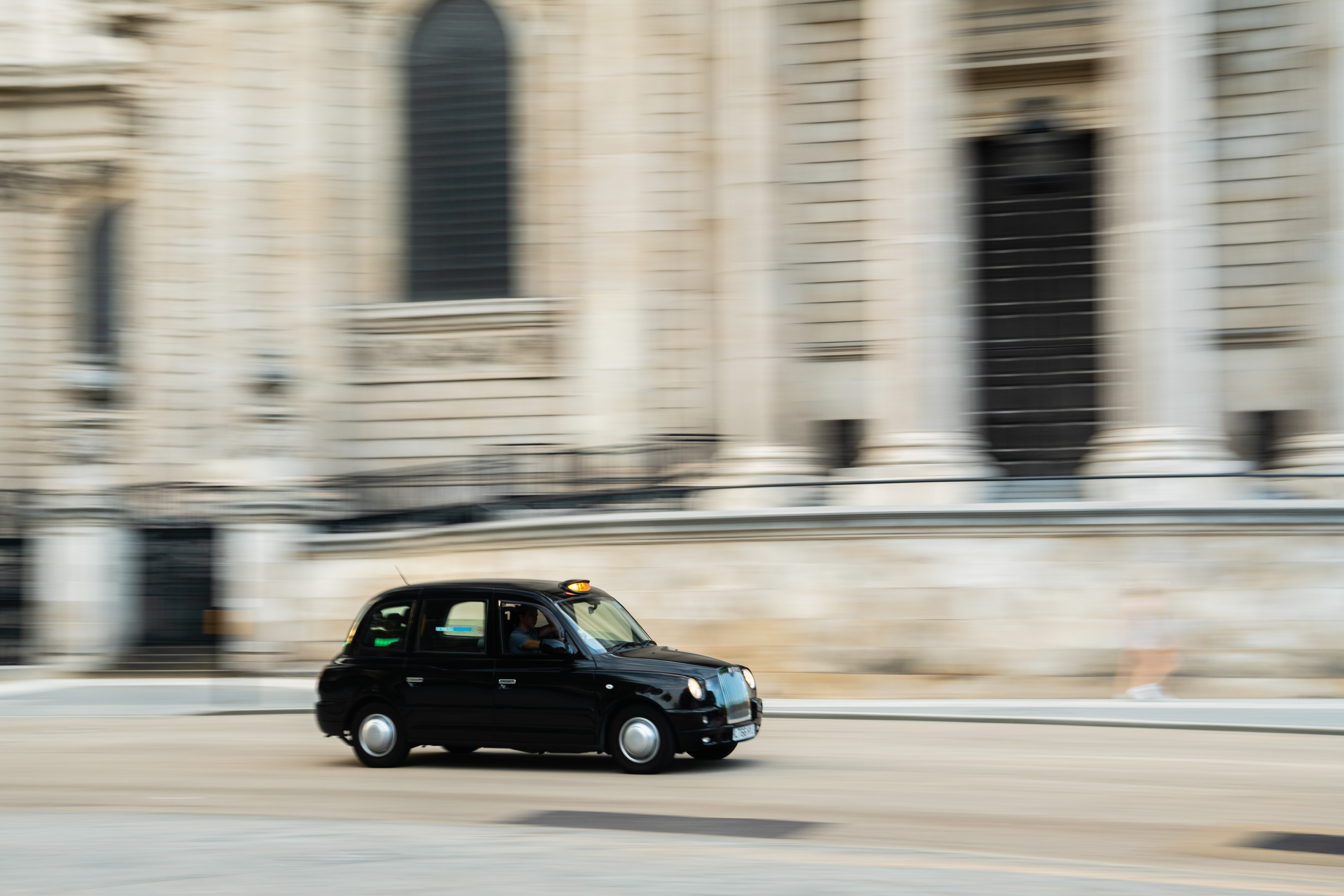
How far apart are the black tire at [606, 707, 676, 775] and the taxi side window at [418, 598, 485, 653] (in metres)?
1.34

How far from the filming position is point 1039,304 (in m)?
25.9

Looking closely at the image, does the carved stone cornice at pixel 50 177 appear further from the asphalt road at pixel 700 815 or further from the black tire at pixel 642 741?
the black tire at pixel 642 741

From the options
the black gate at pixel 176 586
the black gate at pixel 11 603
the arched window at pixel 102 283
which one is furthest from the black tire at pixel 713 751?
the arched window at pixel 102 283

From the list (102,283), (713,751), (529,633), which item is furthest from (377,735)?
(102,283)

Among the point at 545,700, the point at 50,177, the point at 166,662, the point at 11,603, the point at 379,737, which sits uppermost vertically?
the point at 50,177

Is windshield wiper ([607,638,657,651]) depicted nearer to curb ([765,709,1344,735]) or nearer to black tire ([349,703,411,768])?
black tire ([349,703,411,768])

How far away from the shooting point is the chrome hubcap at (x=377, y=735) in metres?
12.5

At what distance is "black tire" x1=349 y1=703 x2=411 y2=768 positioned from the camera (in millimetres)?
12477

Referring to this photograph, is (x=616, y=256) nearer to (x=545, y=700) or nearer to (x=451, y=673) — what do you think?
(x=451, y=673)

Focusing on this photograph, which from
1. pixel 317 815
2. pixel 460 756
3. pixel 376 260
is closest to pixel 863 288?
pixel 376 260

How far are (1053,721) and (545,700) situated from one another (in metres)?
6.28

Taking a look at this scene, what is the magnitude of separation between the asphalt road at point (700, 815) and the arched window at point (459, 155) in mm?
15914

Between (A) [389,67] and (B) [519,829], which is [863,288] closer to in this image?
(A) [389,67]

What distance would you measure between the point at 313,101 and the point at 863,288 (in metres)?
11.4
